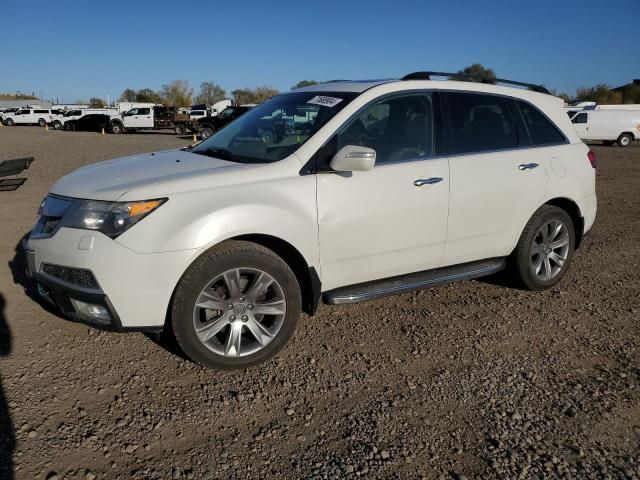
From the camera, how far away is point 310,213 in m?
3.35

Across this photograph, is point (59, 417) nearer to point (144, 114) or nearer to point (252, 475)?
point (252, 475)

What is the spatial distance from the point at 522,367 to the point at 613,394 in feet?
1.77

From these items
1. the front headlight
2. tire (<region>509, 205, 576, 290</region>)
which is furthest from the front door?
the front headlight

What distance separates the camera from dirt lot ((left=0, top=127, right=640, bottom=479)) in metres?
2.48

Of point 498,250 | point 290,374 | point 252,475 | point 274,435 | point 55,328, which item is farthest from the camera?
point 498,250

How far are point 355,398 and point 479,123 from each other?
2547 mm

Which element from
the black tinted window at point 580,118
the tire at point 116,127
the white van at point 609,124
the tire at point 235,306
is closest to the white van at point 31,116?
the tire at point 116,127

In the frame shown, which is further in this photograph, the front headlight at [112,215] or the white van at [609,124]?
the white van at [609,124]

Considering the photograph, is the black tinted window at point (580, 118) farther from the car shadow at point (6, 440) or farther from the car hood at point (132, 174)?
the car shadow at point (6, 440)

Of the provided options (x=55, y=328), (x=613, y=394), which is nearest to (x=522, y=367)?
(x=613, y=394)

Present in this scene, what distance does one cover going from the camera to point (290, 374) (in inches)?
130

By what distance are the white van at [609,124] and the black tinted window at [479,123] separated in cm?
2481

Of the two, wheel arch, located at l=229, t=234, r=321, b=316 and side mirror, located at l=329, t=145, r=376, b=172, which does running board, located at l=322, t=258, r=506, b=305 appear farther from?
side mirror, located at l=329, t=145, r=376, b=172

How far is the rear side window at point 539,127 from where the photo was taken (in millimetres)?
A: 4551
